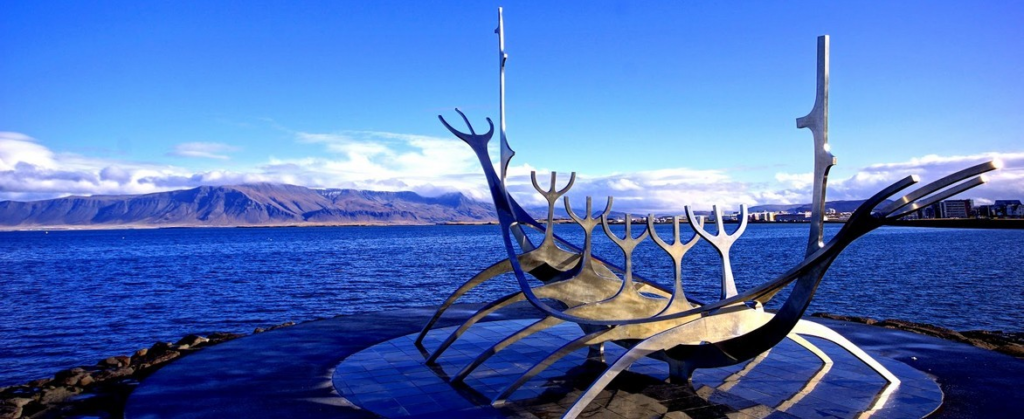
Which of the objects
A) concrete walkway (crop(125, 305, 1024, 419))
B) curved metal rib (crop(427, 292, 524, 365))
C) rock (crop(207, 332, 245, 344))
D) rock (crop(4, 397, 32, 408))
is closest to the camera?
concrete walkway (crop(125, 305, 1024, 419))

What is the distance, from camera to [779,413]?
30.8ft

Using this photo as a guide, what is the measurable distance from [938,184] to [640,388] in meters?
5.36

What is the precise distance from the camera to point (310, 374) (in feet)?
39.9

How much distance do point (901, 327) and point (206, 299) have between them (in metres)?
30.2

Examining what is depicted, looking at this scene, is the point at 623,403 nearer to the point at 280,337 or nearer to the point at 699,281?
the point at 280,337

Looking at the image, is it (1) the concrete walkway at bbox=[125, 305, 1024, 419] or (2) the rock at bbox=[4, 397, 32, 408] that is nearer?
(1) the concrete walkway at bbox=[125, 305, 1024, 419]

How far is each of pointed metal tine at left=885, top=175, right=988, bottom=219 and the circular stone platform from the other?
3335 millimetres

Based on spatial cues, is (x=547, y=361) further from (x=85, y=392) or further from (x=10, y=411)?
(x=10, y=411)

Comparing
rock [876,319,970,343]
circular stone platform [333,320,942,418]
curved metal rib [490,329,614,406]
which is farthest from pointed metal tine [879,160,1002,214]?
rock [876,319,970,343]

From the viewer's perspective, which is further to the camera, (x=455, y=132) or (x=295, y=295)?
(x=295, y=295)

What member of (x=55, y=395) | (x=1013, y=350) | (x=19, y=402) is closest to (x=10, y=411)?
(x=19, y=402)

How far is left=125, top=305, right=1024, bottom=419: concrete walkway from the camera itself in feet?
32.5

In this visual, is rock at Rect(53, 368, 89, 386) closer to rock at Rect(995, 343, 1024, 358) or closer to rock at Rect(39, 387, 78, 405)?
rock at Rect(39, 387, 78, 405)

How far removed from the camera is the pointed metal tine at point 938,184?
6574 millimetres
